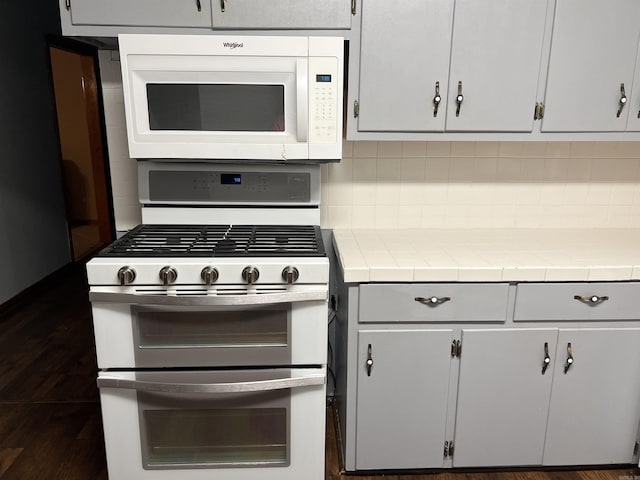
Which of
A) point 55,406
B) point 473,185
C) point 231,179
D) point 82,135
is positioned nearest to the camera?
point 231,179

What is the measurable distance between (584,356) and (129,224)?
191 centimetres

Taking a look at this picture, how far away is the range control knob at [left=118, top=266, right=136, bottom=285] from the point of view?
1.40 m

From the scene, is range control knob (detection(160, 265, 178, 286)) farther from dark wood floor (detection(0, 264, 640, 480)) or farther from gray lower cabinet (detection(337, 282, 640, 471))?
dark wood floor (detection(0, 264, 640, 480))

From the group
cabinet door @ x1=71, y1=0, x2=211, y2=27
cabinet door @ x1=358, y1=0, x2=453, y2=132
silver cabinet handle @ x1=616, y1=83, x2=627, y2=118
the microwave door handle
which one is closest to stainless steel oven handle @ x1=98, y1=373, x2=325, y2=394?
the microwave door handle

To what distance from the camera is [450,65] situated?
5.56ft


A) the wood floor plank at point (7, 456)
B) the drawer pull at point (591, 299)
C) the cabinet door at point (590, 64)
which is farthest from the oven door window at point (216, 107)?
the wood floor plank at point (7, 456)

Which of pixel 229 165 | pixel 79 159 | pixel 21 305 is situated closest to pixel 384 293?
pixel 229 165

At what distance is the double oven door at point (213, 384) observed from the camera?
1478mm

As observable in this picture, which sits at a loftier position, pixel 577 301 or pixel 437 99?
pixel 437 99

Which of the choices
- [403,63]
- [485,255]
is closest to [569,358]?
[485,255]

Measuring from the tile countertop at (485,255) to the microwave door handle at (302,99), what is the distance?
17.9 inches

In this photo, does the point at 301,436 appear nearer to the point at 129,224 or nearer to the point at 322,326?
the point at 322,326

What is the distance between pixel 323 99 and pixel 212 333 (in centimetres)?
87

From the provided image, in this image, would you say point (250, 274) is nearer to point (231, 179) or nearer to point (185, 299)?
point (185, 299)
